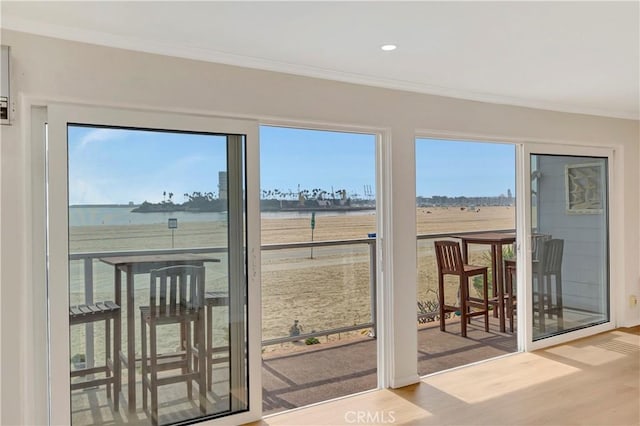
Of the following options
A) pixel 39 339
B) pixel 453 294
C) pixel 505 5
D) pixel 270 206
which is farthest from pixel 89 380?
pixel 453 294

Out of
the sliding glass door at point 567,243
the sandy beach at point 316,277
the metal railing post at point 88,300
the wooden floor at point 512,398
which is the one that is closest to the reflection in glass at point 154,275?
the metal railing post at point 88,300

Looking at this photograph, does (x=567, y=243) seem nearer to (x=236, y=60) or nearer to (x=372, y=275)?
(x=372, y=275)

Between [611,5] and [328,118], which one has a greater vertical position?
[611,5]

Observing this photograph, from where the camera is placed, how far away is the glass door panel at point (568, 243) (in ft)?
15.9

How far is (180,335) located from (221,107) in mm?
1444

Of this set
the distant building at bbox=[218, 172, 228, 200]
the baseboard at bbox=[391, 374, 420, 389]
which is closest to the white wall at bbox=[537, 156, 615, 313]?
the baseboard at bbox=[391, 374, 420, 389]

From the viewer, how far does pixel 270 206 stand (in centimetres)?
447

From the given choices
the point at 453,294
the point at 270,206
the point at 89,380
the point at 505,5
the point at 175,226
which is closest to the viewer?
the point at 505,5

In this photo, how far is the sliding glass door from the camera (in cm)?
482

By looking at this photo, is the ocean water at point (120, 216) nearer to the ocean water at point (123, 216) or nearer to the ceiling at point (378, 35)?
the ocean water at point (123, 216)

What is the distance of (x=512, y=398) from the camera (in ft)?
11.8

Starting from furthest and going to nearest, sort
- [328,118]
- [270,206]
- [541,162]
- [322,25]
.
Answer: [541,162]
[270,206]
[328,118]
[322,25]

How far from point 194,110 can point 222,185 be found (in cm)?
50

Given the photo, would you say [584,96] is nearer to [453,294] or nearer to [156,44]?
[453,294]
